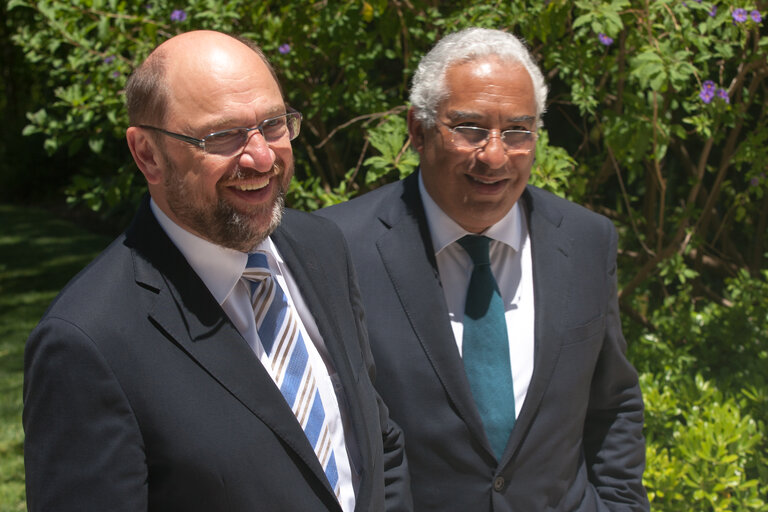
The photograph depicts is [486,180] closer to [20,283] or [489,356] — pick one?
[489,356]

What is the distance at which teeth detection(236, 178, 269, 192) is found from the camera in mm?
1560

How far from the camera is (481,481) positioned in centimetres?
202

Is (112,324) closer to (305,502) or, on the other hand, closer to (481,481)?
(305,502)

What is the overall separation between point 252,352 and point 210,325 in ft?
0.31

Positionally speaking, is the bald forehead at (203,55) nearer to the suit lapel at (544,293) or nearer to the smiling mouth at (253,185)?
the smiling mouth at (253,185)

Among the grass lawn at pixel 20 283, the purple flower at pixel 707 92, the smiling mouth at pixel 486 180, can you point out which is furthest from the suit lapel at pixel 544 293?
the grass lawn at pixel 20 283

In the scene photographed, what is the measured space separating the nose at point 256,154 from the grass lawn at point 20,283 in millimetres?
3666

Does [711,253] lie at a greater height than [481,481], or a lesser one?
lesser

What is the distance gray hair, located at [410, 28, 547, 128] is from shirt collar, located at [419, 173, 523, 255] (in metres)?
0.23

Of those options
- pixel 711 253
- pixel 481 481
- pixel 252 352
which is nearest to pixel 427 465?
pixel 481 481

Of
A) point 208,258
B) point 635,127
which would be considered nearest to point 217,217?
point 208,258

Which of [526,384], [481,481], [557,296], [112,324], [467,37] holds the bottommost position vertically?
[481,481]

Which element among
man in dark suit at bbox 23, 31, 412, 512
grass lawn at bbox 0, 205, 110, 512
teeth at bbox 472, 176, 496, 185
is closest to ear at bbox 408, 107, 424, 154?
teeth at bbox 472, 176, 496, 185

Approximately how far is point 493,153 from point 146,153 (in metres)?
0.88
